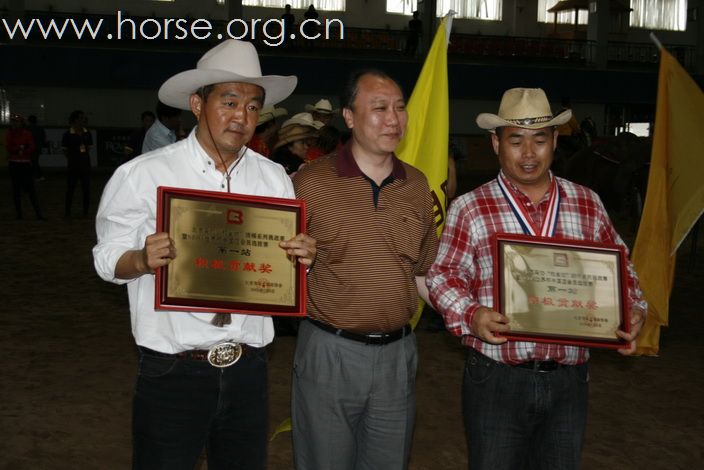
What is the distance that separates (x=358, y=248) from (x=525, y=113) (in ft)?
2.45

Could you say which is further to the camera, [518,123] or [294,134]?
[294,134]

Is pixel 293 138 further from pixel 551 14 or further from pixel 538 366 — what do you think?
pixel 551 14

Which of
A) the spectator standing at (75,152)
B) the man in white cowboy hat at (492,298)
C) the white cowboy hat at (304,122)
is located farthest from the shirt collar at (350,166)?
the spectator standing at (75,152)

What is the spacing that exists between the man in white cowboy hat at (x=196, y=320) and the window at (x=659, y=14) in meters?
36.4

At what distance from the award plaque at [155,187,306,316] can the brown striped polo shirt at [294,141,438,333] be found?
307 millimetres

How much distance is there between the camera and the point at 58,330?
23.8ft

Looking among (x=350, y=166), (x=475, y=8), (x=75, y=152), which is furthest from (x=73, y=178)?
(x=475, y=8)

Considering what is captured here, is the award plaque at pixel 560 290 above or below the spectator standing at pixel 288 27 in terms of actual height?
below

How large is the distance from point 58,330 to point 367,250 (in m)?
4.95

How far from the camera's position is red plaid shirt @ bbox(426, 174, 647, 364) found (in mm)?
2918

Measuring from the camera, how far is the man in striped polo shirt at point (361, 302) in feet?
10.0

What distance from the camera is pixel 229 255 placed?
2680mm

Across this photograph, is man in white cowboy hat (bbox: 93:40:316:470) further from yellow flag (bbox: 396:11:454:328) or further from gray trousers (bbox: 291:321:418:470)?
yellow flag (bbox: 396:11:454:328)

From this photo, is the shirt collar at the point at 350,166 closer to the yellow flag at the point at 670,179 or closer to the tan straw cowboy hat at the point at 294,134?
the yellow flag at the point at 670,179
